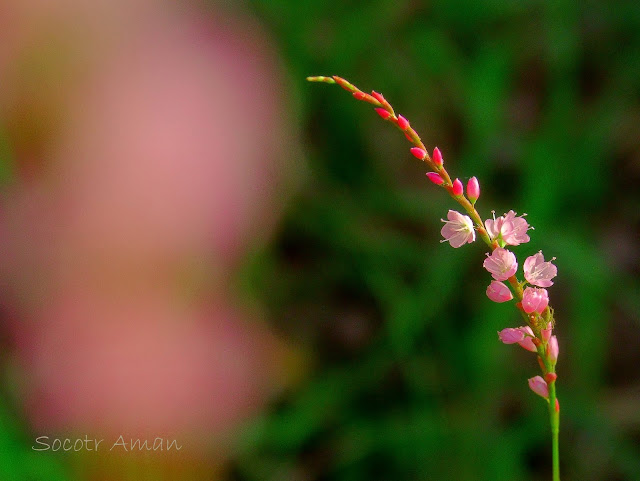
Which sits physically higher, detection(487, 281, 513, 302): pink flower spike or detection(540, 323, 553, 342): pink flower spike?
detection(487, 281, 513, 302): pink flower spike

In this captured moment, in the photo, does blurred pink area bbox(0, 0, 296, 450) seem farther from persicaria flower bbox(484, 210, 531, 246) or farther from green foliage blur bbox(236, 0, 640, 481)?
persicaria flower bbox(484, 210, 531, 246)

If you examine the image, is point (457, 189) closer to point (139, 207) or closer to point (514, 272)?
point (514, 272)

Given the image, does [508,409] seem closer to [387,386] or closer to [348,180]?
[387,386]

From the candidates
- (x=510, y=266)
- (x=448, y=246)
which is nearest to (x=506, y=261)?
(x=510, y=266)

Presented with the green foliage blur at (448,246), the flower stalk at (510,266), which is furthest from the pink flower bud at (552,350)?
the green foliage blur at (448,246)

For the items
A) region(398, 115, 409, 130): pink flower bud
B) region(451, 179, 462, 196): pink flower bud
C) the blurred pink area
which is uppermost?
region(398, 115, 409, 130): pink flower bud

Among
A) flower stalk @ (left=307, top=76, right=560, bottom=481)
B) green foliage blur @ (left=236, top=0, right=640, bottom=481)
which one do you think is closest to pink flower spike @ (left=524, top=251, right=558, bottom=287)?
flower stalk @ (left=307, top=76, right=560, bottom=481)

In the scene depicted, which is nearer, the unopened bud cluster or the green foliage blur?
the unopened bud cluster
